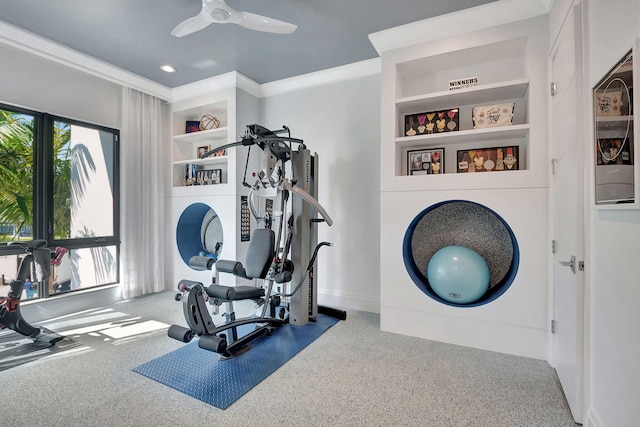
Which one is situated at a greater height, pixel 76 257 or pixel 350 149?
pixel 350 149

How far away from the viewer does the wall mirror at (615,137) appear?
3.65 feet

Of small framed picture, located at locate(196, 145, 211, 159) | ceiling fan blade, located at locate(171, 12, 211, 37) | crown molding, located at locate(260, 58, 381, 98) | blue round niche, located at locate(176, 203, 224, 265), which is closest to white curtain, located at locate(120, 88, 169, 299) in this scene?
blue round niche, located at locate(176, 203, 224, 265)

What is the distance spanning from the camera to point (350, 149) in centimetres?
361

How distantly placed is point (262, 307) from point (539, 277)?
2329 mm

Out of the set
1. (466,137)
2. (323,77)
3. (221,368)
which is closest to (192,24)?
(323,77)

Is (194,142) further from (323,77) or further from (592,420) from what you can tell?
(592,420)

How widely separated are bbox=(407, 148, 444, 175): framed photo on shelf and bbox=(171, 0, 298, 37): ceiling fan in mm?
1651

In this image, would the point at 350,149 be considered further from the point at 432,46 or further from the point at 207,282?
the point at 207,282

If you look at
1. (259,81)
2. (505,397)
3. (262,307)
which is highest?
(259,81)

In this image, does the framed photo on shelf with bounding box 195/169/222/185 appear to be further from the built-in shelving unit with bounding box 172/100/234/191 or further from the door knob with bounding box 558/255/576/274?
the door knob with bounding box 558/255/576/274

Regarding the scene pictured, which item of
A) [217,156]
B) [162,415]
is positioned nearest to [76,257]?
[217,156]

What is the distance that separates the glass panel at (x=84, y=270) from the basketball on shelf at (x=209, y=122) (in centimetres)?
201

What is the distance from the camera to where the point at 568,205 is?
179 cm

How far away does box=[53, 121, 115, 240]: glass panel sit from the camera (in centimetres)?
341
